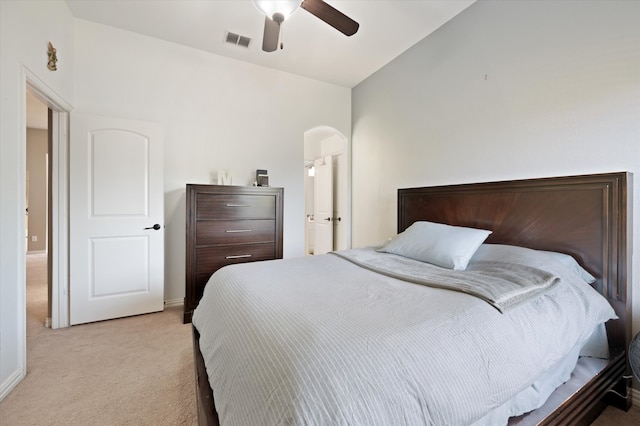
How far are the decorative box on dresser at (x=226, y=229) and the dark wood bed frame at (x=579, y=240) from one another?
113 cm

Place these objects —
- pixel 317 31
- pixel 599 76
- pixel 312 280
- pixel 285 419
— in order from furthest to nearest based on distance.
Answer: pixel 317 31 < pixel 599 76 < pixel 312 280 < pixel 285 419

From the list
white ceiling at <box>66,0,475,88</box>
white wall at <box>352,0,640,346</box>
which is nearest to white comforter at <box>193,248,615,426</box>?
white wall at <box>352,0,640,346</box>

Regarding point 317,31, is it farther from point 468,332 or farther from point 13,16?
point 468,332

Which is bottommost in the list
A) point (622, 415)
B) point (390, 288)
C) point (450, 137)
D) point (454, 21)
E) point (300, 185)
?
point (622, 415)

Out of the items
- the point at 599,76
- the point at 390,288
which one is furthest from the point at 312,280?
the point at 599,76

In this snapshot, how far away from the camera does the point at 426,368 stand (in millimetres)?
794

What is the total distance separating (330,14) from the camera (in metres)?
1.79

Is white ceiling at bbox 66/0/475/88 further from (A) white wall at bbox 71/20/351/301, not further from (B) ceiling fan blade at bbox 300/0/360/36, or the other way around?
(B) ceiling fan blade at bbox 300/0/360/36

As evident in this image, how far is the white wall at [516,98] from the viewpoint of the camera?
5.25ft

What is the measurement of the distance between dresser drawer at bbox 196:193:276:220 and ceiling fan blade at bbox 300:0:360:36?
1.75 metres

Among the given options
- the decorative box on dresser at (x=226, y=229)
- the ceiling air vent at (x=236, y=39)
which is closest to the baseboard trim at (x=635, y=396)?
the decorative box on dresser at (x=226, y=229)

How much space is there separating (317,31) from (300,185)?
5.80ft

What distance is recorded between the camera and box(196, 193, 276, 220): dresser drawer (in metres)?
2.71

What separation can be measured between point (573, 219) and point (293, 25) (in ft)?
9.12
